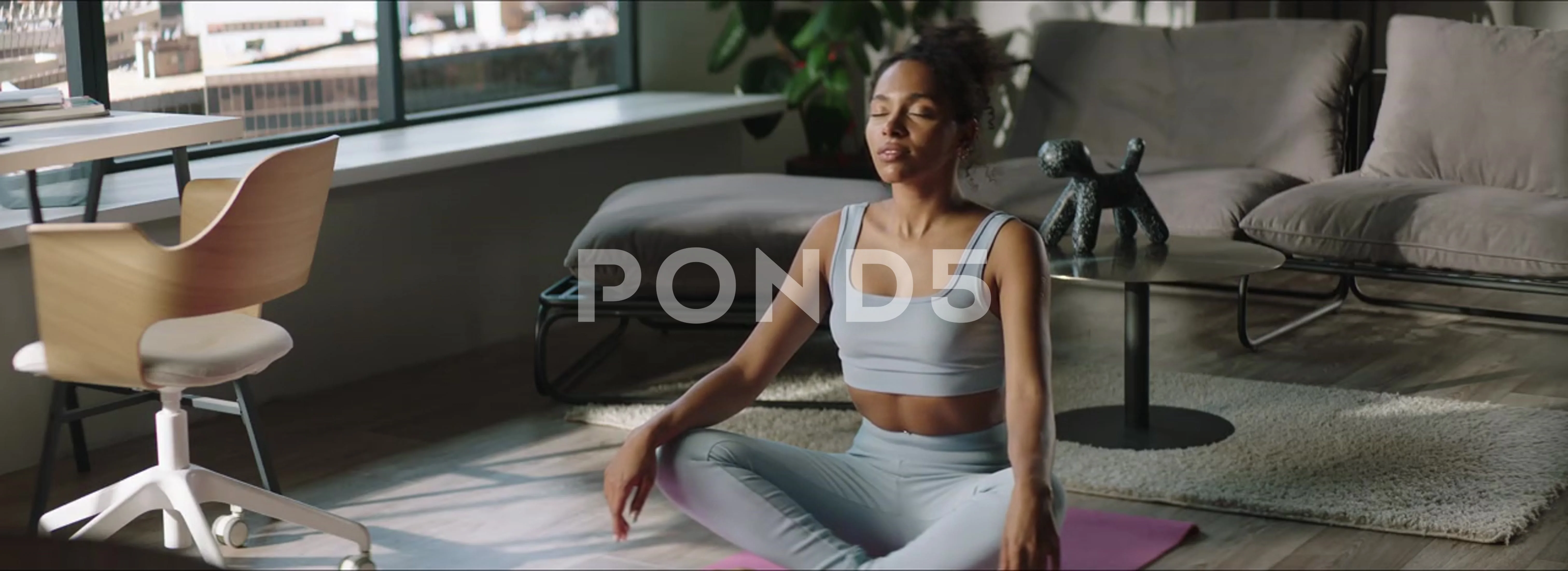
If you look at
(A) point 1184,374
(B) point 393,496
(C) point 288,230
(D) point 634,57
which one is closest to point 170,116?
(C) point 288,230

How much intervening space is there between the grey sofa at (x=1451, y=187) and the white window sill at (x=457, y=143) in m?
1.69

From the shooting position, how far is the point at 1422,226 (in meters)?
3.97

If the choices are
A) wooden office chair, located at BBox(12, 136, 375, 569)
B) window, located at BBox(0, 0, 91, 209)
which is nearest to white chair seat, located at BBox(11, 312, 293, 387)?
wooden office chair, located at BBox(12, 136, 375, 569)

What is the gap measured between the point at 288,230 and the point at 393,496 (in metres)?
0.65

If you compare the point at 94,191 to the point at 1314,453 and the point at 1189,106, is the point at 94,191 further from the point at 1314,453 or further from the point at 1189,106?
the point at 1189,106

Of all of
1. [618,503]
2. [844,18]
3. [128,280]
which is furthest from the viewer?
[844,18]

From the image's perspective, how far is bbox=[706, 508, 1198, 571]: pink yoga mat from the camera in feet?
8.84

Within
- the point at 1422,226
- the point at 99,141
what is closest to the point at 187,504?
the point at 99,141

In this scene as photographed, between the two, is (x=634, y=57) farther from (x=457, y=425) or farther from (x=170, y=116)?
(x=170, y=116)

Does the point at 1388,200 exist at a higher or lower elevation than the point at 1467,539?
higher

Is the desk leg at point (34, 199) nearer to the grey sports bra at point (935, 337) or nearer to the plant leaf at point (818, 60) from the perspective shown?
the grey sports bra at point (935, 337)

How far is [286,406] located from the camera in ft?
12.8

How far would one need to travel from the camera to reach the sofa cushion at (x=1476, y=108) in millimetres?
4324

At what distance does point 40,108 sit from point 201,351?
2.39 feet
